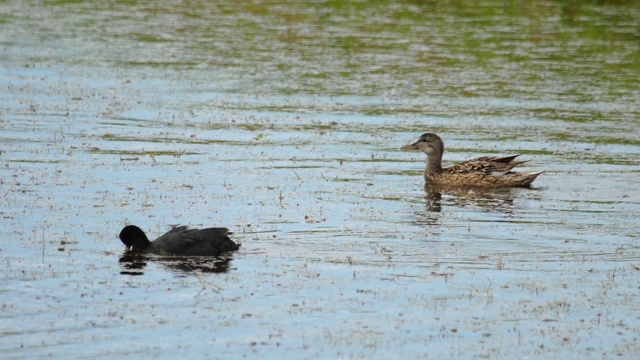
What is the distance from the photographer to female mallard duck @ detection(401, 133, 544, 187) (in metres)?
20.6

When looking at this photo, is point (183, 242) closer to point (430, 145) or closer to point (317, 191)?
point (317, 191)

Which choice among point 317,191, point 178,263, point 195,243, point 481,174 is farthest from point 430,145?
point 178,263

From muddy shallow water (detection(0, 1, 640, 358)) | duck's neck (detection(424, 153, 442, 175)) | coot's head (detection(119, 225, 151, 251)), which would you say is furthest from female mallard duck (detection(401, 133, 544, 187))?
coot's head (detection(119, 225, 151, 251))

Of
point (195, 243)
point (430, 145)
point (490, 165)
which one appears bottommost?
point (195, 243)

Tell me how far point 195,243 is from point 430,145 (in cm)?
778

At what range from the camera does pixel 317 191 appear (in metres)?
19.2

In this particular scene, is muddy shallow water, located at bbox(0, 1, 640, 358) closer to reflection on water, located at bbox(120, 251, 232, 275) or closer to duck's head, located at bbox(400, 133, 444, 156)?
reflection on water, located at bbox(120, 251, 232, 275)

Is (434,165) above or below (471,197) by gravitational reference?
above

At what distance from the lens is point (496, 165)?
67.8ft

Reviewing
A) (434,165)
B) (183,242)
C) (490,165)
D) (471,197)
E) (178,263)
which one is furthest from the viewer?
(434,165)

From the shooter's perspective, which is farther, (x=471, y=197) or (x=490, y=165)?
(x=490, y=165)

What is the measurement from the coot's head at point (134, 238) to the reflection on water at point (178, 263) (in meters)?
0.11

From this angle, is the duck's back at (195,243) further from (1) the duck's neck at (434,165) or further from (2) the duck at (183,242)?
(1) the duck's neck at (434,165)

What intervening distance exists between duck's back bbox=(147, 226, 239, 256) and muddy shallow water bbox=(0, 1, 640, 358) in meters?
0.21
